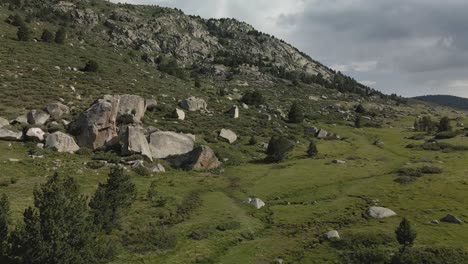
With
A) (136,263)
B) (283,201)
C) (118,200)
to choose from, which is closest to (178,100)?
(283,201)

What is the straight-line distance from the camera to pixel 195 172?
58.7 meters

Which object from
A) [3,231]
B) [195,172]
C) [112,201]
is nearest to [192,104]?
[195,172]

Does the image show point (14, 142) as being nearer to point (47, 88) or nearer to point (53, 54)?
point (47, 88)

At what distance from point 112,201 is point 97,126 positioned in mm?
26309

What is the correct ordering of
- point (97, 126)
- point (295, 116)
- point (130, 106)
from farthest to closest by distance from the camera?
point (295, 116)
point (130, 106)
point (97, 126)

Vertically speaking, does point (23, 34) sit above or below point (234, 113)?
above

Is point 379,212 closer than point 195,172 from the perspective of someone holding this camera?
Yes

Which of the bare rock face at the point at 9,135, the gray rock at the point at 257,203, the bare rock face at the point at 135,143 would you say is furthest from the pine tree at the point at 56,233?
the bare rock face at the point at 9,135

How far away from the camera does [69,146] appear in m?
55.3

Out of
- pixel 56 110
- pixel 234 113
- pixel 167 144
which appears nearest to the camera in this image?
pixel 167 144

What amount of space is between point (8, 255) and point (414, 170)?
167 feet

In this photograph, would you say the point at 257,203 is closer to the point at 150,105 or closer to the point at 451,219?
the point at 451,219

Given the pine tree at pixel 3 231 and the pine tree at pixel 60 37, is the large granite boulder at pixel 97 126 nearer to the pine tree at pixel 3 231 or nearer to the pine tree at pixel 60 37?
the pine tree at pixel 3 231

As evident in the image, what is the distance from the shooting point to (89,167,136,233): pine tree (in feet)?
112
